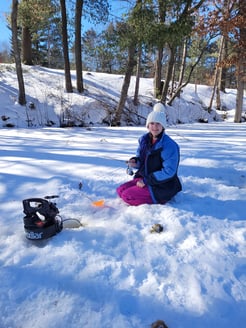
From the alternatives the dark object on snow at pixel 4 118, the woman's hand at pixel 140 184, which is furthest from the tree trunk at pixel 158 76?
the woman's hand at pixel 140 184

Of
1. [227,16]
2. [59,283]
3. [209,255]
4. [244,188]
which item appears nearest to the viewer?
[59,283]

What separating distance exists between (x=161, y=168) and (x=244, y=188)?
1139mm

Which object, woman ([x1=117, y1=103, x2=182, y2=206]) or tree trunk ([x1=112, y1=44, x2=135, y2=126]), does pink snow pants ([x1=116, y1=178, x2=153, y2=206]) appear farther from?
tree trunk ([x1=112, y1=44, x2=135, y2=126])

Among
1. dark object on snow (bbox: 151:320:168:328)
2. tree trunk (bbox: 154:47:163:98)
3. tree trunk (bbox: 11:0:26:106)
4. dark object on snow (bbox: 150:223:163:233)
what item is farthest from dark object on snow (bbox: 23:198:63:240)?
tree trunk (bbox: 154:47:163:98)

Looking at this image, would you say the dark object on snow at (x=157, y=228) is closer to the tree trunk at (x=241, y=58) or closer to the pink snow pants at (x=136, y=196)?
the pink snow pants at (x=136, y=196)

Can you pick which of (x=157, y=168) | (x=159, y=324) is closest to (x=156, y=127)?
(x=157, y=168)

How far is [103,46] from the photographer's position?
8195 mm

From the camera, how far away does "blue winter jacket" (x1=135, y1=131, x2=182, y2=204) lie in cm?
245

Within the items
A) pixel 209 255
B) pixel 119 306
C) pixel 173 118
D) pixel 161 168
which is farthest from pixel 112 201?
pixel 173 118

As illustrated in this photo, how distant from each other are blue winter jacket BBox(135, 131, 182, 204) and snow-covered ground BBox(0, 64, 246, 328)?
0.14 meters

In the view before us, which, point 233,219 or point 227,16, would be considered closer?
point 233,219

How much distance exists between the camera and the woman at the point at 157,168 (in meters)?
2.46

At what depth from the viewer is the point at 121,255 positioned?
1790 mm

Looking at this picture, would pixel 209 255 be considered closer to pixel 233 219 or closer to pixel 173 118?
pixel 233 219
